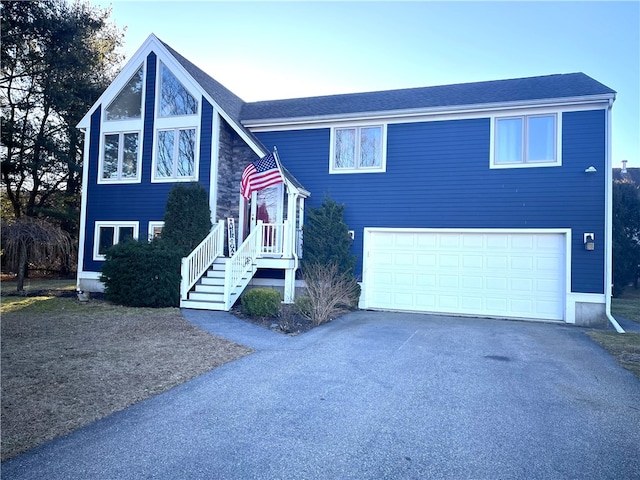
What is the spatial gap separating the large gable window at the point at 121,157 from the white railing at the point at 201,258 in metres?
3.87

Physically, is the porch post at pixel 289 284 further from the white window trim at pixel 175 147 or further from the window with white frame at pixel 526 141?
the window with white frame at pixel 526 141

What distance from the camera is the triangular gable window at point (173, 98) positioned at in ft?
45.1

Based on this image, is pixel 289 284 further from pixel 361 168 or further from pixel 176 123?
pixel 176 123

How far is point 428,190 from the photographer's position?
12.6 metres

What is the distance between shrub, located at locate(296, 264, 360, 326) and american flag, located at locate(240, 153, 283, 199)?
264 cm

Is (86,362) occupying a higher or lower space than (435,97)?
lower

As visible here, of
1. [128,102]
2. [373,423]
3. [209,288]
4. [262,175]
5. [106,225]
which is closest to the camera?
[373,423]

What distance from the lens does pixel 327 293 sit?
34.1 feet

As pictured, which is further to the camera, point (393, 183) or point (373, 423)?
point (393, 183)

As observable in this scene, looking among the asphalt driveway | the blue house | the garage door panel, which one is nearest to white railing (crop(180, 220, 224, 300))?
the blue house

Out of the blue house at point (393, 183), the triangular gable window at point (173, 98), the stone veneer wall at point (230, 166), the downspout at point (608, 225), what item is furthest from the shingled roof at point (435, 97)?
the triangular gable window at point (173, 98)

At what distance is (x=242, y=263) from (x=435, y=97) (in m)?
7.67

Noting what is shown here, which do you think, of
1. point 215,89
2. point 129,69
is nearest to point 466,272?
point 215,89

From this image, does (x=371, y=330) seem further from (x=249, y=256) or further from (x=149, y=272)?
(x=149, y=272)
